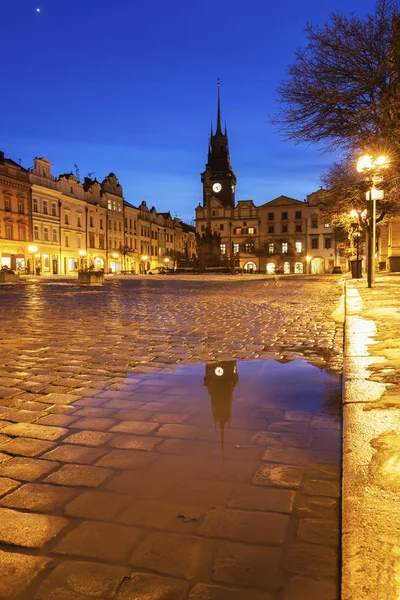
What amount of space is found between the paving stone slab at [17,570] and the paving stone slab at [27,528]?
85mm

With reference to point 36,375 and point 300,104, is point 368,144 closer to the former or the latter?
point 300,104

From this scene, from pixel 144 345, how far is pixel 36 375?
2143 millimetres

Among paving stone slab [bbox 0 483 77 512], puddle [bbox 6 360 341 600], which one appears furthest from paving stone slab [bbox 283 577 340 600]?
paving stone slab [bbox 0 483 77 512]

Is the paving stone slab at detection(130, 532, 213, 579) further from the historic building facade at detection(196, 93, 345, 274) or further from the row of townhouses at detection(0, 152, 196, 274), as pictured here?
the historic building facade at detection(196, 93, 345, 274)

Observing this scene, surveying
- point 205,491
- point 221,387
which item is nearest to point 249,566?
point 205,491

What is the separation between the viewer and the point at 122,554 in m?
1.99

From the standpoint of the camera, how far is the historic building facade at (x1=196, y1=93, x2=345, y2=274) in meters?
83.4

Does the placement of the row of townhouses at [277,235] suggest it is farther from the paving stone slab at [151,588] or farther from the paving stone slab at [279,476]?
the paving stone slab at [151,588]

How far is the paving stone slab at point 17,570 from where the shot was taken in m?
1.79

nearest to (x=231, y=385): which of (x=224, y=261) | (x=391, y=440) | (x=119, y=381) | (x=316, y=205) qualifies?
(x=119, y=381)

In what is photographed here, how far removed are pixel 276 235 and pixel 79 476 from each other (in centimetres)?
8494

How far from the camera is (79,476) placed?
107 inches

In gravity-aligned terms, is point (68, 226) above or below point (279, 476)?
above

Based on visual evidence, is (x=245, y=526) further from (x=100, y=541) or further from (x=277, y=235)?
(x=277, y=235)
